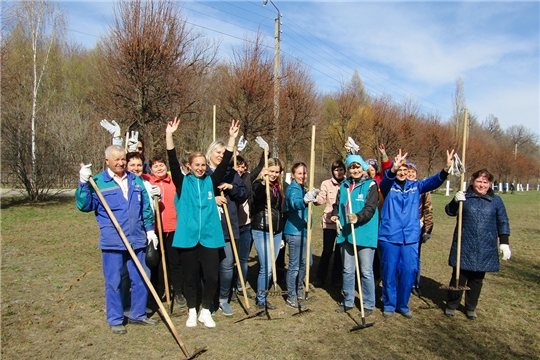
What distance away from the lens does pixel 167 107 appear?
40.1 feet

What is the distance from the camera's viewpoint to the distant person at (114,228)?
398cm

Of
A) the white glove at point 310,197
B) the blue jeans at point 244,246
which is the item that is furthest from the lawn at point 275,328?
the white glove at point 310,197

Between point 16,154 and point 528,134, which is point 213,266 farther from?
point 528,134

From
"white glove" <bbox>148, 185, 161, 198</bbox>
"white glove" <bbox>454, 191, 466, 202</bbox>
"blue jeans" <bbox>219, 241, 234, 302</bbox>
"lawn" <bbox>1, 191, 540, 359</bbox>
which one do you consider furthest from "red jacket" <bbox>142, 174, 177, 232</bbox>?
"white glove" <bbox>454, 191, 466, 202</bbox>

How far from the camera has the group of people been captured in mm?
4148

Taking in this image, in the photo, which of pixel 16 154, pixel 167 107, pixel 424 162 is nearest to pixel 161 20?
pixel 167 107

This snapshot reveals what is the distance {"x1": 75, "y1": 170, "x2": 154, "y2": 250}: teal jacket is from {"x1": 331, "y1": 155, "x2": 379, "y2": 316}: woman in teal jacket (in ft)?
7.60

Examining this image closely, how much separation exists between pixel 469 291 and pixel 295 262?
7.41 feet

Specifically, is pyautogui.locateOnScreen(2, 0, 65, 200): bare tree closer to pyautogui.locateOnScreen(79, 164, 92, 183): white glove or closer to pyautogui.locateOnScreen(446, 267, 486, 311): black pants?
pyautogui.locateOnScreen(79, 164, 92, 183): white glove

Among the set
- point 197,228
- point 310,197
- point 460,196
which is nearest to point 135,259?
point 197,228

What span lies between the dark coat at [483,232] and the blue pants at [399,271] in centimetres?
69

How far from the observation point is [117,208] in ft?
13.4

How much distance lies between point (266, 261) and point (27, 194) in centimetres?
1542

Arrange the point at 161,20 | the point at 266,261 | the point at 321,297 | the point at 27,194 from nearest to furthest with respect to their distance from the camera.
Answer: the point at 266,261
the point at 321,297
the point at 161,20
the point at 27,194
